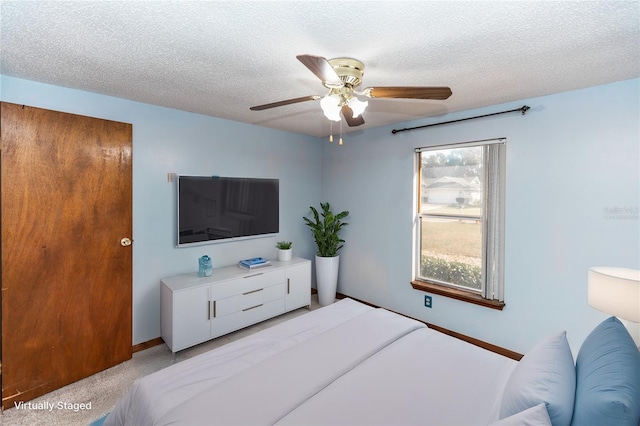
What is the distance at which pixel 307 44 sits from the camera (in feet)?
5.60

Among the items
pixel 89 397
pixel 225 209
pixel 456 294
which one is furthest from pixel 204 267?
pixel 456 294

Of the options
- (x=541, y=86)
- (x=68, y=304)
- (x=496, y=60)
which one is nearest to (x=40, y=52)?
(x=68, y=304)

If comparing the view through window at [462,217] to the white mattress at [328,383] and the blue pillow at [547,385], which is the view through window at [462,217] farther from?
the blue pillow at [547,385]

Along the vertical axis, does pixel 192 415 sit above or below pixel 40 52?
below

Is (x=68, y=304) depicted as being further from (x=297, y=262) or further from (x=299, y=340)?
(x=297, y=262)

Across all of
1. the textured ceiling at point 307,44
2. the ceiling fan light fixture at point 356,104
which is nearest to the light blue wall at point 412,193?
the textured ceiling at point 307,44

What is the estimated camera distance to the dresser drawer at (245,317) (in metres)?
2.99

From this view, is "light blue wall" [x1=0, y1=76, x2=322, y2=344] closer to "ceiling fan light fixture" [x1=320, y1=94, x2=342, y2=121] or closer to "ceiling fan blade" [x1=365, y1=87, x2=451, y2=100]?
"ceiling fan light fixture" [x1=320, y1=94, x2=342, y2=121]

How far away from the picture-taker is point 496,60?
1.90 m

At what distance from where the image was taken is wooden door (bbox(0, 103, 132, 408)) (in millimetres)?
2104

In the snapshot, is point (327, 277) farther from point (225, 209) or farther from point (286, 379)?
point (286, 379)

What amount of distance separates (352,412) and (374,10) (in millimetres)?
1808

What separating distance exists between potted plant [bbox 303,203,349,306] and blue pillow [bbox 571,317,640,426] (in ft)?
9.27

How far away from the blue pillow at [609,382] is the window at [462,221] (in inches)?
60.4
